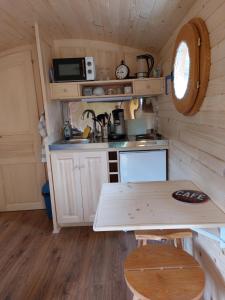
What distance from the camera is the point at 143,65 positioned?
2.64 metres

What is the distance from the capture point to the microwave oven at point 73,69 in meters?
2.55

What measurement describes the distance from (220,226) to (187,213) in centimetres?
16

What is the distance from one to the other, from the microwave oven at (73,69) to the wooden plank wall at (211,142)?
3.92 ft

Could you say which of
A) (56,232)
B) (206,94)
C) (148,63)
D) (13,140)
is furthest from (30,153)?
(206,94)

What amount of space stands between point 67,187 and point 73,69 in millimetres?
1327

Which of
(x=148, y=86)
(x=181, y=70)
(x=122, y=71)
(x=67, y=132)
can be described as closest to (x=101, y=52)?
(x=122, y=71)

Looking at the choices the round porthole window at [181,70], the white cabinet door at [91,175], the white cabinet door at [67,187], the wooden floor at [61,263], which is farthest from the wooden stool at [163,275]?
the white cabinet door at [67,187]

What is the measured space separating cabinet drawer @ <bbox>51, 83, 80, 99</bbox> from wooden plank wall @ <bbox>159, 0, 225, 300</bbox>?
1.33 m

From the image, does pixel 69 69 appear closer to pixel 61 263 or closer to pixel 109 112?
pixel 109 112

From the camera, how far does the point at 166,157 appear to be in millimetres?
2453

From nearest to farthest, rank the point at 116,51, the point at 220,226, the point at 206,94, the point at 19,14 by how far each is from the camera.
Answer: the point at 220,226 → the point at 206,94 → the point at 19,14 → the point at 116,51

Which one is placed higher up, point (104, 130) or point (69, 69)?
point (69, 69)

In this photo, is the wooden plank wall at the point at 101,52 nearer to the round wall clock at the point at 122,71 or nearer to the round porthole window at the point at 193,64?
the round wall clock at the point at 122,71

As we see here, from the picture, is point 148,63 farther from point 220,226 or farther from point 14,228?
point 14,228
